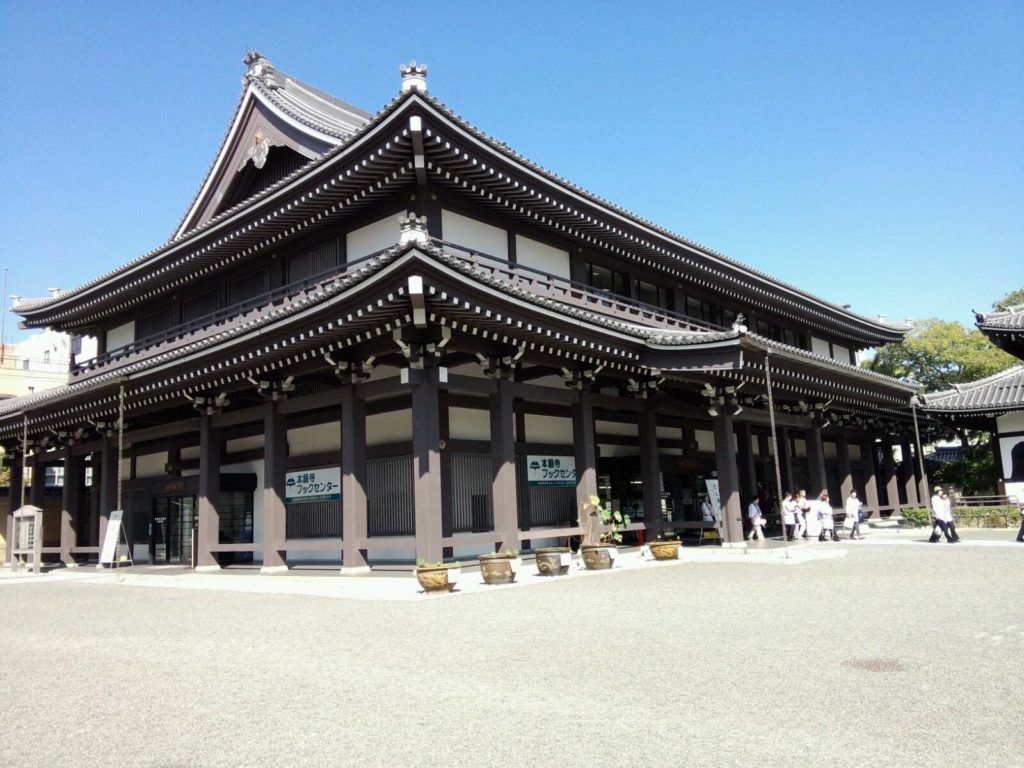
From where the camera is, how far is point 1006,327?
1073 inches

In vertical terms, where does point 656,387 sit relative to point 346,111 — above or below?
below

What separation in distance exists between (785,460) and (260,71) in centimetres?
2257

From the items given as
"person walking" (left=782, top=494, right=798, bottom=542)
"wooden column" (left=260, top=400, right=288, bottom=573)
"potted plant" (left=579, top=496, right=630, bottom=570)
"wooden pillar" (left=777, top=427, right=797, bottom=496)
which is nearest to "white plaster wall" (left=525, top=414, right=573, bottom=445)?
"potted plant" (left=579, top=496, right=630, bottom=570)

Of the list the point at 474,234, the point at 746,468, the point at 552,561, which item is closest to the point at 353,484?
the point at 552,561

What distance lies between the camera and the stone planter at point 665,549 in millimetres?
17984

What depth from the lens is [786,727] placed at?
527 cm

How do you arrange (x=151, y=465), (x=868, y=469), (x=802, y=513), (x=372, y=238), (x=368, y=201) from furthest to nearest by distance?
(x=868, y=469) → (x=151, y=465) → (x=802, y=513) → (x=372, y=238) → (x=368, y=201)

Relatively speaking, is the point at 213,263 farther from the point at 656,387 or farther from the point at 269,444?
the point at 656,387

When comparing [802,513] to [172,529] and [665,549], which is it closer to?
[665,549]

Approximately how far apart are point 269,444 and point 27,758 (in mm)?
14141

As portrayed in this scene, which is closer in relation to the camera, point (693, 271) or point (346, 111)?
point (693, 271)

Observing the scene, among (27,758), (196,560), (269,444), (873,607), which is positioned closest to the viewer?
(27,758)

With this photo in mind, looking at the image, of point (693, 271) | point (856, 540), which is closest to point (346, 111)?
point (693, 271)

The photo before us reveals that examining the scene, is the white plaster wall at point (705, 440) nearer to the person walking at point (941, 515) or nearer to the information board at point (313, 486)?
the person walking at point (941, 515)
